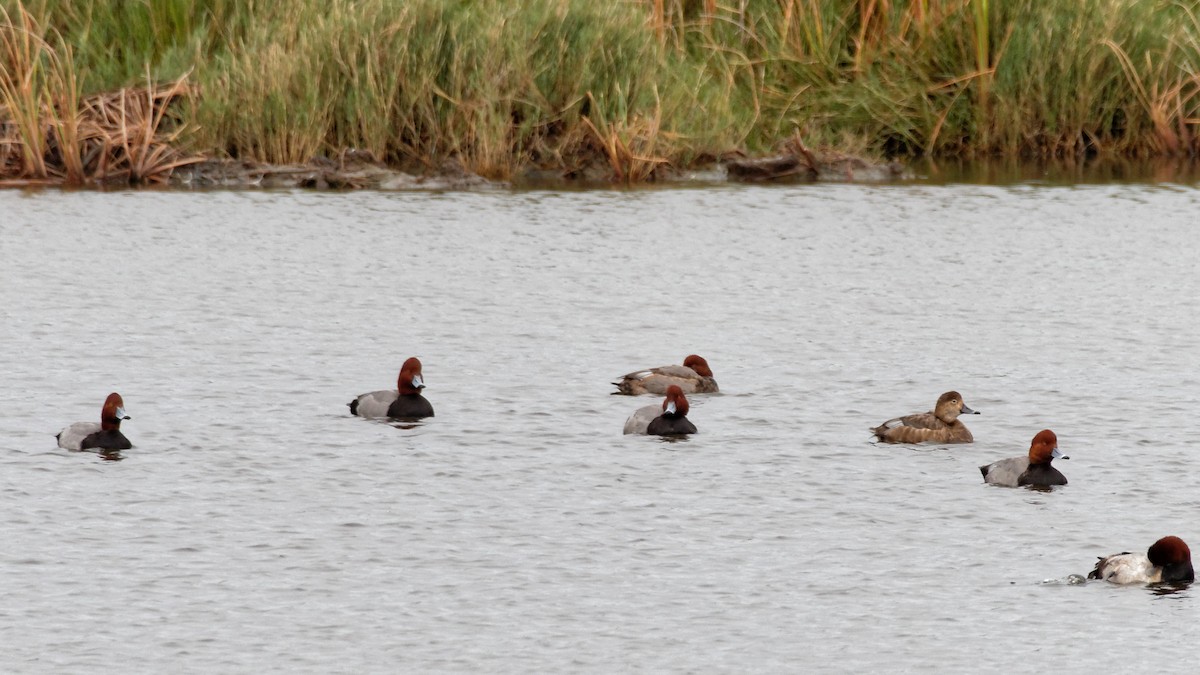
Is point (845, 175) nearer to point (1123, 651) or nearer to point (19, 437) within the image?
point (19, 437)

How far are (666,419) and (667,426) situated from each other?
0.06 metres

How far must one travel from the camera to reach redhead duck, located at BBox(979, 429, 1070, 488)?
13.2 meters

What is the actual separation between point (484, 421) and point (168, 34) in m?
16.4

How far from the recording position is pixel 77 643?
32.6 ft

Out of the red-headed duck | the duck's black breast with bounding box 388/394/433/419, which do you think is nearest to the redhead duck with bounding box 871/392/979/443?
the red-headed duck

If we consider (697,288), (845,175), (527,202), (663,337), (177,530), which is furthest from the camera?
(845,175)

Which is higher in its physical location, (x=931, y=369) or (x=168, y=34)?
(x=168, y=34)

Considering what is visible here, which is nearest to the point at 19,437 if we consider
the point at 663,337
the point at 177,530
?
the point at 177,530

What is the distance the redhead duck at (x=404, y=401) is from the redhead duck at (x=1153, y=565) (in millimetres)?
5856

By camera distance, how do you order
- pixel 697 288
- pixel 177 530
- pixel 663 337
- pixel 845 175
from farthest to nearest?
pixel 845 175 < pixel 697 288 < pixel 663 337 < pixel 177 530

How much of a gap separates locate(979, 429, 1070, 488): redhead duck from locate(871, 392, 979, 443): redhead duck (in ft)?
3.86

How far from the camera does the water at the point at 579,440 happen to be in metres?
10.4

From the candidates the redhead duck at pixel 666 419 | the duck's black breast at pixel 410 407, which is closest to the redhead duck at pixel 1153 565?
the redhead duck at pixel 666 419

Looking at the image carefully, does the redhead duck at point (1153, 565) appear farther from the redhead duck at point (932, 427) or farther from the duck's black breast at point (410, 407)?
the duck's black breast at point (410, 407)
